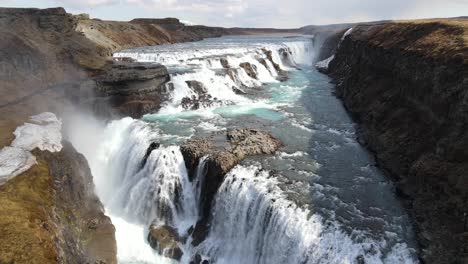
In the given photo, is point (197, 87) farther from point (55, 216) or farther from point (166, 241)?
point (55, 216)

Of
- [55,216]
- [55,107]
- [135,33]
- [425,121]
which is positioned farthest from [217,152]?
[135,33]

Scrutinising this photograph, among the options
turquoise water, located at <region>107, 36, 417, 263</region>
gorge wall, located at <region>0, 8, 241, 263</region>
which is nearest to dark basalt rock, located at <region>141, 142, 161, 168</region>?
turquoise water, located at <region>107, 36, 417, 263</region>

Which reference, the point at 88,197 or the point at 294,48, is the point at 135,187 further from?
the point at 294,48

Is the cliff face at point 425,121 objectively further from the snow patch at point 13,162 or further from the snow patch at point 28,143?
the snow patch at point 28,143

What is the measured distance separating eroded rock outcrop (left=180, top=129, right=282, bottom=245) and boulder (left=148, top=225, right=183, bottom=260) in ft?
2.70

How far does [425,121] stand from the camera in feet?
62.1

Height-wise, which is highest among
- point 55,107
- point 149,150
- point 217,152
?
point 55,107

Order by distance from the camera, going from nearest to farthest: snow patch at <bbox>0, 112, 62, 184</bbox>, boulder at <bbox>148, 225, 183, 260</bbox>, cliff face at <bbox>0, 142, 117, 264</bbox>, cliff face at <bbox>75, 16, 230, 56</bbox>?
cliff face at <bbox>0, 142, 117, 264</bbox>, snow patch at <bbox>0, 112, 62, 184</bbox>, boulder at <bbox>148, 225, 183, 260</bbox>, cliff face at <bbox>75, 16, 230, 56</bbox>

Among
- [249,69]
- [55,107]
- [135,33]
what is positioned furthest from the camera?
[135,33]

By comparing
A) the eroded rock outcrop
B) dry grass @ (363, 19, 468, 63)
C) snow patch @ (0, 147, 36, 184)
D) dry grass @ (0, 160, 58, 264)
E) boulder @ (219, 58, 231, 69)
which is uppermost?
dry grass @ (363, 19, 468, 63)

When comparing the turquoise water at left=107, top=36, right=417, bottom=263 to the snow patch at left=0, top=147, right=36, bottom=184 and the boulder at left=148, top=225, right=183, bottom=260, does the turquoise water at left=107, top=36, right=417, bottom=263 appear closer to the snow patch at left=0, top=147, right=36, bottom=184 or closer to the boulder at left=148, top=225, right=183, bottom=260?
the boulder at left=148, top=225, right=183, bottom=260

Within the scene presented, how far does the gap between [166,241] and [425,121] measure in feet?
44.6

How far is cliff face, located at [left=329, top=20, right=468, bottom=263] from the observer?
1378 cm

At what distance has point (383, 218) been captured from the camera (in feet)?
49.8
